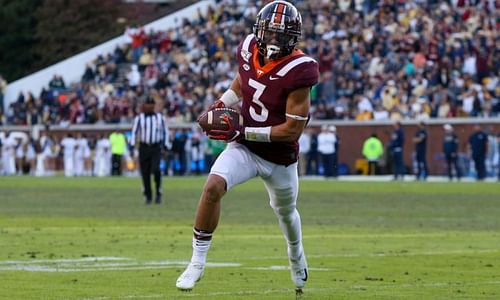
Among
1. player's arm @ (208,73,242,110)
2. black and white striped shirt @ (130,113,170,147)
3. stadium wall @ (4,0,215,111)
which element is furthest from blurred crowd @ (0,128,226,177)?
player's arm @ (208,73,242,110)

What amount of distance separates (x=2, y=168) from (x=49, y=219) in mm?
27963

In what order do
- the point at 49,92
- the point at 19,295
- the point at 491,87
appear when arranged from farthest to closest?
the point at 49,92 → the point at 491,87 → the point at 19,295

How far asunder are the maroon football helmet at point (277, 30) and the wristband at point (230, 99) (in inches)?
17.7

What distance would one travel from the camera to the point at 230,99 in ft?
30.1

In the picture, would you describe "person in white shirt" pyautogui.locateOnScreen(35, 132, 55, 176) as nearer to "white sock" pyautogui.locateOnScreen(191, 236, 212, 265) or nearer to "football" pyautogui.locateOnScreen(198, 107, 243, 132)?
"football" pyautogui.locateOnScreen(198, 107, 243, 132)

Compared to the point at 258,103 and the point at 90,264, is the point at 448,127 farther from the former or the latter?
the point at 258,103

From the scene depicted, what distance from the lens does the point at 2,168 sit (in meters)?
45.4

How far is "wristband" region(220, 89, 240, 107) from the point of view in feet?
29.8

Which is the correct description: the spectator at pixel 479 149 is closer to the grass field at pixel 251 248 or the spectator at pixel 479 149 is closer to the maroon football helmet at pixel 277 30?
the grass field at pixel 251 248

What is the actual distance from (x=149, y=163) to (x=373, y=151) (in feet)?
55.0

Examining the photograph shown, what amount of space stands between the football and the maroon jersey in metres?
0.16

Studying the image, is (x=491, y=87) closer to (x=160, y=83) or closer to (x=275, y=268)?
(x=160, y=83)

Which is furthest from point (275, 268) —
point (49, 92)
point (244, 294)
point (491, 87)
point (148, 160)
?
point (49, 92)

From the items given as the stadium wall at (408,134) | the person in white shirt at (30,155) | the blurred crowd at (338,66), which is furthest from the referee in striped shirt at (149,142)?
the person in white shirt at (30,155)
